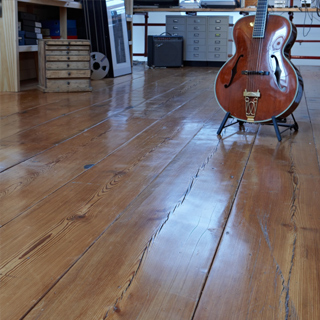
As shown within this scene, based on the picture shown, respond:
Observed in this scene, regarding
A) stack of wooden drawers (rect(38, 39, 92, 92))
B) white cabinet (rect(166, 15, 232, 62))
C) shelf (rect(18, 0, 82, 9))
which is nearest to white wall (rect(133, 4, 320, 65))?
white cabinet (rect(166, 15, 232, 62))

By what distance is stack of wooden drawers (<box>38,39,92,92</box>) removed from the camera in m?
3.78

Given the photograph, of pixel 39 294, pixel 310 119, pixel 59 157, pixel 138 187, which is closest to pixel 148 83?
pixel 310 119

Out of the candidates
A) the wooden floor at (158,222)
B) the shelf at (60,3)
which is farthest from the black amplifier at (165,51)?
the wooden floor at (158,222)

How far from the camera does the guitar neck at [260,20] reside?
2.26 metres

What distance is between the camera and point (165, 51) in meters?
7.10

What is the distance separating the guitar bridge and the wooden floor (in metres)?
0.12

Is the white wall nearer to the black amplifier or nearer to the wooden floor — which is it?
the black amplifier

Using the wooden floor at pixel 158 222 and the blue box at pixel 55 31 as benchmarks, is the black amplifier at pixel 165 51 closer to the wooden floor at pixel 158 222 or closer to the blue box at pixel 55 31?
the blue box at pixel 55 31

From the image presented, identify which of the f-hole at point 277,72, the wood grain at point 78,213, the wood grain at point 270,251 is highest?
the f-hole at point 277,72

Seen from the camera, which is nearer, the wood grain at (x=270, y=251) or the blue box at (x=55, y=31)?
the wood grain at (x=270, y=251)

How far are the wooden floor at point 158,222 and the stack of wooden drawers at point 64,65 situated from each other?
136 cm

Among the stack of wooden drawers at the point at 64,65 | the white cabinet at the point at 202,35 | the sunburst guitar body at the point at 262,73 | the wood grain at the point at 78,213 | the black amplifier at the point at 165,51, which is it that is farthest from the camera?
the white cabinet at the point at 202,35

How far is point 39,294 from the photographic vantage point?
918mm

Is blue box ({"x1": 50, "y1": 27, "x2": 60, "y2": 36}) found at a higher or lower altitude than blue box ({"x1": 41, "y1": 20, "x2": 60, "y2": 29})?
lower
